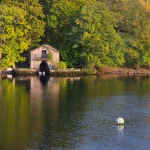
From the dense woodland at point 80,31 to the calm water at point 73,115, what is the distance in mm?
16457

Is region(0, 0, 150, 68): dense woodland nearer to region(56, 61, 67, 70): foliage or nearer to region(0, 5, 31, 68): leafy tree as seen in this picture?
region(0, 5, 31, 68): leafy tree

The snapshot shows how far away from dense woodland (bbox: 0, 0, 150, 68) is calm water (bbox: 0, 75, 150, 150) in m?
16.5

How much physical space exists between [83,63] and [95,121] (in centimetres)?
4987

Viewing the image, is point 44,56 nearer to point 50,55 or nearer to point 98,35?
point 50,55

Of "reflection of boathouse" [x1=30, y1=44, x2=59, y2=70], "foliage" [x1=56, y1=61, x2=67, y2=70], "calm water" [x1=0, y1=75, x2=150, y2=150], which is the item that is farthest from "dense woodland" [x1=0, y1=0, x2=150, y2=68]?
"calm water" [x1=0, y1=75, x2=150, y2=150]

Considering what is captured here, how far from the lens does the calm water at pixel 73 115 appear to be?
1529 inches

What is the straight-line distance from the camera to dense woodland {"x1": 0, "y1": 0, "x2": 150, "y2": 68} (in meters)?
92.4

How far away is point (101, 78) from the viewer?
86.9 metres

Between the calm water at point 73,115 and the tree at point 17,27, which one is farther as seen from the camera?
the tree at point 17,27

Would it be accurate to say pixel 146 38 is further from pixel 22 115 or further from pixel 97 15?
pixel 22 115

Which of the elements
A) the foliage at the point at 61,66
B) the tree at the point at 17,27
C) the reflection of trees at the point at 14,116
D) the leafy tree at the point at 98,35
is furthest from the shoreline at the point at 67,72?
the reflection of trees at the point at 14,116

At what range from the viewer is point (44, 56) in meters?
94.9

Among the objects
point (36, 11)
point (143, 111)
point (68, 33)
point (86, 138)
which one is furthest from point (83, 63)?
point (86, 138)

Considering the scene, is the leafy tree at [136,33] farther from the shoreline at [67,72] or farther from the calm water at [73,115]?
the calm water at [73,115]
